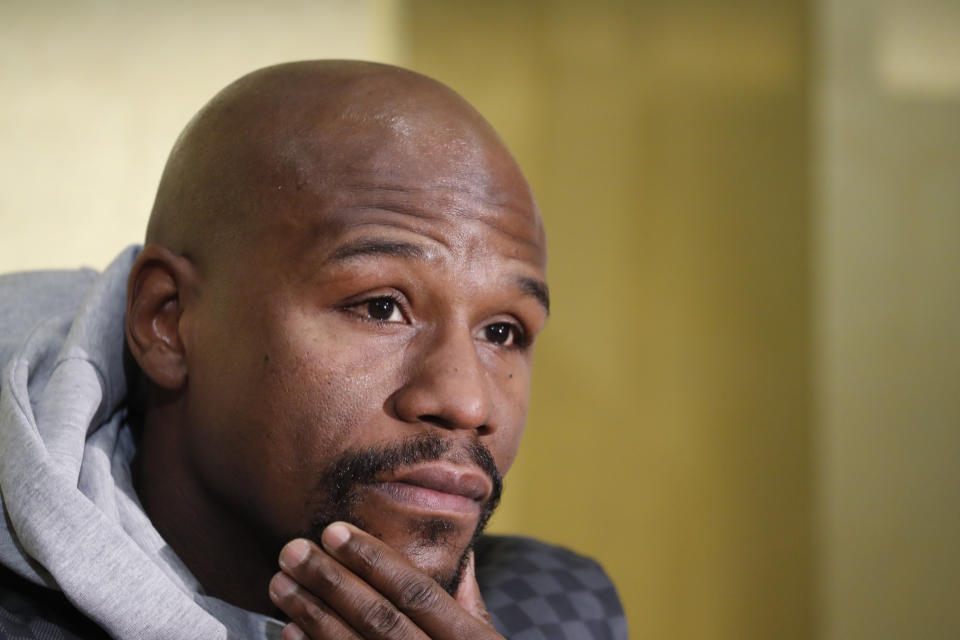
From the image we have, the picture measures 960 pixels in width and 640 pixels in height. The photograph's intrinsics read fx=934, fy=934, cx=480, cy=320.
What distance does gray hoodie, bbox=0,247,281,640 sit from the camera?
0.72m

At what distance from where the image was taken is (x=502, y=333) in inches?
35.2

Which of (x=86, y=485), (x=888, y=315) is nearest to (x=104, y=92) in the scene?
(x=86, y=485)

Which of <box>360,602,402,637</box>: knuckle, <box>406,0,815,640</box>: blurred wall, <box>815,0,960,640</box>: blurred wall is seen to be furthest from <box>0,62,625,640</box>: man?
<box>815,0,960,640</box>: blurred wall

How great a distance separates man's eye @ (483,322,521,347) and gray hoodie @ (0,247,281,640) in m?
0.33

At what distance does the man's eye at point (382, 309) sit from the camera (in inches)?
31.8

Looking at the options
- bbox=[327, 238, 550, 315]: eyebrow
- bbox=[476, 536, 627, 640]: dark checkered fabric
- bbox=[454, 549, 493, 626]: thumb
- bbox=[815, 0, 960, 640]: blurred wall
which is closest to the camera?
bbox=[327, 238, 550, 315]: eyebrow

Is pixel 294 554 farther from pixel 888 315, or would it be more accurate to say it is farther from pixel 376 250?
pixel 888 315

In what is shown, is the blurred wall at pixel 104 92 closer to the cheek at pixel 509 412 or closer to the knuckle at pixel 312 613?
the cheek at pixel 509 412

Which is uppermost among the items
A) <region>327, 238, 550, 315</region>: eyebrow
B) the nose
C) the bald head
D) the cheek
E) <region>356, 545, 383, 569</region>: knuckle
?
the bald head

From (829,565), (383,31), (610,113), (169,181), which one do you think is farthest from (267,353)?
(829,565)

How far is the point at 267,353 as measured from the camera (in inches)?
31.1

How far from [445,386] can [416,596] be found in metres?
0.17

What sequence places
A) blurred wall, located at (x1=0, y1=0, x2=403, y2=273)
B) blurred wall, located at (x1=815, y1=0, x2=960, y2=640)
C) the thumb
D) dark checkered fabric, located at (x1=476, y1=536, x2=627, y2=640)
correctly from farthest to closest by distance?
1. blurred wall, located at (x1=815, y1=0, x2=960, y2=640)
2. blurred wall, located at (x1=0, y1=0, x2=403, y2=273)
3. dark checkered fabric, located at (x1=476, y1=536, x2=627, y2=640)
4. the thumb

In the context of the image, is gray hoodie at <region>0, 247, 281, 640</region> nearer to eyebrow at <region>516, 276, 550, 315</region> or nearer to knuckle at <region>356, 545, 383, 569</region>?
knuckle at <region>356, 545, 383, 569</region>
